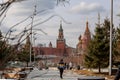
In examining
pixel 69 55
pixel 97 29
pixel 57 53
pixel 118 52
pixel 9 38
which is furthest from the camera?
pixel 57 53

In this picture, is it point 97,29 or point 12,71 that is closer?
point 12,71

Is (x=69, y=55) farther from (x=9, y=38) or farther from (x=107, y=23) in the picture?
(x=9, y=38)

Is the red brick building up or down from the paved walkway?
up

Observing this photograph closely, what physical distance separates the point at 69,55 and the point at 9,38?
113915mm

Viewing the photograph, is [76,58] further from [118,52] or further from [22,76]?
[22,76]

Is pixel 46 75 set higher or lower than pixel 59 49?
lower

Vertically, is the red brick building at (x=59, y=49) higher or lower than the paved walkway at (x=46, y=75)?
higher

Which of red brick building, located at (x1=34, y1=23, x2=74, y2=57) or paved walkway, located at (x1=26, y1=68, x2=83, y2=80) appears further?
red brick building, located at (x1=34, y1=23, x2=74, y2=57)

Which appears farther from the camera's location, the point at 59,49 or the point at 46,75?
the point at 59,49

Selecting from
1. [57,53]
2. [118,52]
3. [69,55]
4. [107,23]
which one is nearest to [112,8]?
[118,52]

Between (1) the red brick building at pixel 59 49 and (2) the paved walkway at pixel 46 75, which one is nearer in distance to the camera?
(2) the paved walkway at pixel 46 75

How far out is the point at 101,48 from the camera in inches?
1844

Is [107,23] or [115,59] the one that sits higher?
[107,23]

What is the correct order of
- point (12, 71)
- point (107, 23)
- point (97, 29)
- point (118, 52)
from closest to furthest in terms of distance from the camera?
point (12, 71)
point (118, 52)
point (97, 29)
point (107, 23)
